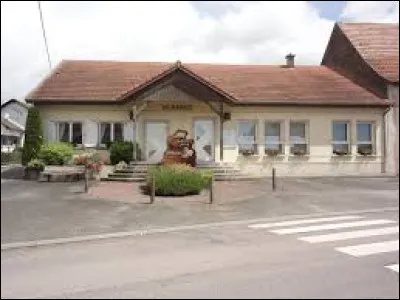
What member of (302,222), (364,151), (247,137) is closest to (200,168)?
(247,137)

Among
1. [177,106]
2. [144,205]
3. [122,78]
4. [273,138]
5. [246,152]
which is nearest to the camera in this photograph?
[122,78]

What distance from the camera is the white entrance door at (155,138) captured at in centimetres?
A: 1573

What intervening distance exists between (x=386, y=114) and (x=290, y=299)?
18385mm

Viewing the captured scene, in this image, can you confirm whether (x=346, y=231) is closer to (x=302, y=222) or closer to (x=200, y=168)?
(x=302, y=222)

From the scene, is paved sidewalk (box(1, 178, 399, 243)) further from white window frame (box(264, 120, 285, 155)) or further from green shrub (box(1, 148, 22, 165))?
white window frame (box(264, 120, 285, 155))

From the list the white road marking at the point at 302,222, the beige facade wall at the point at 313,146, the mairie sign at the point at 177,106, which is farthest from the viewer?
the beige facade wall at the point at 313,146

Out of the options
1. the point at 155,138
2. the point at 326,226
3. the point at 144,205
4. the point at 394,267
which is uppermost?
the point at 155,138

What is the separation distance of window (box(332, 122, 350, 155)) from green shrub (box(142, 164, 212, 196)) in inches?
353

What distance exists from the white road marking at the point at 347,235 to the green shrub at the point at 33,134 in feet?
13.9

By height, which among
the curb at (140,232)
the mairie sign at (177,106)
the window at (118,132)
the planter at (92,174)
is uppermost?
the mairie sign at (177,106)

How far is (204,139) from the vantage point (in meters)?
20.0

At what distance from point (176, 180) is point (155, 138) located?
5.19 metres

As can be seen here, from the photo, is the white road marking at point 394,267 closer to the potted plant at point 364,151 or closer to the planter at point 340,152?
the planter at point 340,152

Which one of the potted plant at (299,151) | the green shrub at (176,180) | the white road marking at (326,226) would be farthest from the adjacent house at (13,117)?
the potted plant at (299,151)
